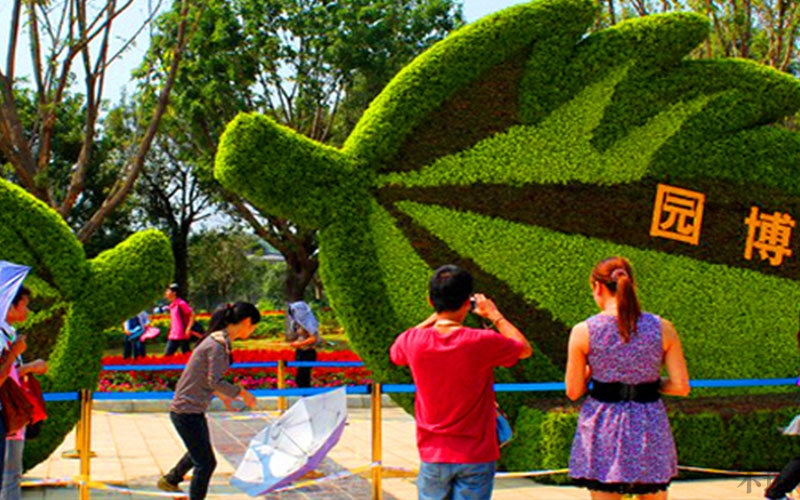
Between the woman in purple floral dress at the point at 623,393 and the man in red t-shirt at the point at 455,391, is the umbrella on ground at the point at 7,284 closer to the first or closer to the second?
the man in red t-shirt at the point at 455,391

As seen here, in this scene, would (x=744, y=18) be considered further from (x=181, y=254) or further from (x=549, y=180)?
(x=181, y=254)

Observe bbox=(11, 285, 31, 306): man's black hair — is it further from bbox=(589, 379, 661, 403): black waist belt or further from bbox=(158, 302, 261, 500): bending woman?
bbox=(589, 379, 661, 403): black waist belt

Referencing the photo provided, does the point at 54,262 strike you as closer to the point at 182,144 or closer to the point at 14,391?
the point at 14,391

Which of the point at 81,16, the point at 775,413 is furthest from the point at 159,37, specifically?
the point at 775,413

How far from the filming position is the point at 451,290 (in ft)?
12.3

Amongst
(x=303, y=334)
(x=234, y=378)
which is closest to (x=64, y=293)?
(x=303, y=334)

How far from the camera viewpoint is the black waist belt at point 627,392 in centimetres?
389

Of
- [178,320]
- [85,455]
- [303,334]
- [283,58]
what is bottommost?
[85,455]

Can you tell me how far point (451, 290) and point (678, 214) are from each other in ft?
17.1

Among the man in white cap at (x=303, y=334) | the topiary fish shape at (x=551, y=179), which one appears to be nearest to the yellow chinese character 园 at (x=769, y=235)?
the topiary fish shape at (x=551, y=179)

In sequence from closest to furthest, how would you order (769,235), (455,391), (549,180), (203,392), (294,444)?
1. (455,391)
2. (203,392)
3. (294,444)
4. (549,180)
5. (769,235)

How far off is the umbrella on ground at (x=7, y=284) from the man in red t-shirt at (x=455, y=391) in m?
2.61

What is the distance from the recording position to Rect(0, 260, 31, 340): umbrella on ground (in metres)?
5.11

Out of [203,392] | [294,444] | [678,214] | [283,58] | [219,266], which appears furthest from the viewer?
[219,266]
